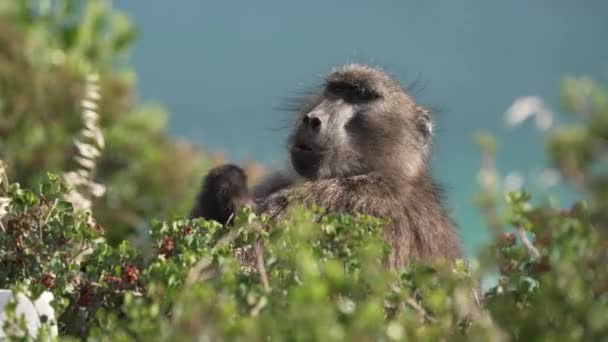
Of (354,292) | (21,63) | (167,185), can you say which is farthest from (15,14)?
(354,292)

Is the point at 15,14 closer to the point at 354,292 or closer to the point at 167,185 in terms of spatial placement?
the point at 167,185

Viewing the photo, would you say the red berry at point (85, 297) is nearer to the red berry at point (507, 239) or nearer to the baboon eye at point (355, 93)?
the red berry at point (507, 239)

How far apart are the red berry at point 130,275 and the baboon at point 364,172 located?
4.85 feet

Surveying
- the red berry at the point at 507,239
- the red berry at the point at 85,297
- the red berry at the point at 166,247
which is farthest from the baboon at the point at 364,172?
the red berry at the point at 507,239

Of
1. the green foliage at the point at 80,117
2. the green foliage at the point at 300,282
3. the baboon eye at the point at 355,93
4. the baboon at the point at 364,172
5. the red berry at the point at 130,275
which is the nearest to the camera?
the green foliage at the point at 300,282

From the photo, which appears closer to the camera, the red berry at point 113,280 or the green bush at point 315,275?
the green bush at point 315,275

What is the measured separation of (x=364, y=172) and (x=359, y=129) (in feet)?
0.92

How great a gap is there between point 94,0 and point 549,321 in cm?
1107

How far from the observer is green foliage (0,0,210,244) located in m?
10.7

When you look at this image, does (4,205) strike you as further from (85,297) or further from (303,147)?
(303,147)

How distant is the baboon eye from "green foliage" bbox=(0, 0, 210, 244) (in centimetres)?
564

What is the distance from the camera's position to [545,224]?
7.30 feet

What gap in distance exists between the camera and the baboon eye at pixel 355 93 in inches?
209

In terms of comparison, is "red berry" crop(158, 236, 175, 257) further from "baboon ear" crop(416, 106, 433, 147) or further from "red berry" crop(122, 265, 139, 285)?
"baboon ear" crop(416, 106, 433, 147)
